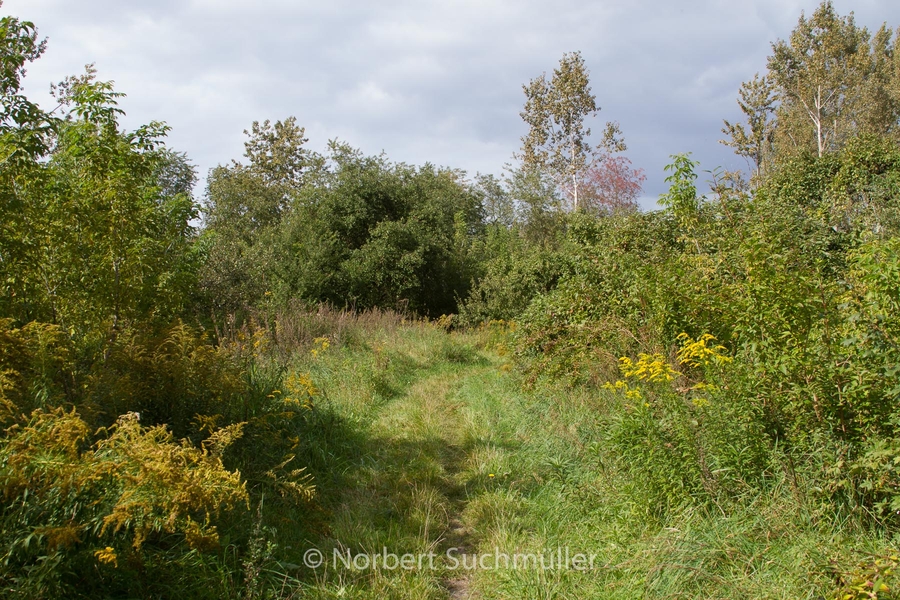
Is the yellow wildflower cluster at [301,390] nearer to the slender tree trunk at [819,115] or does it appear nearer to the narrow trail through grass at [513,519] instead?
the narrow trail through grass at [513,519]

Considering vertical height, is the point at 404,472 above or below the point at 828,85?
below

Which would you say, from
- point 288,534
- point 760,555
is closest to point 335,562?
point 288,534

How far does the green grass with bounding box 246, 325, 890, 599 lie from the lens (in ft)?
9.13

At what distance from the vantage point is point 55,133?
14.0 feet

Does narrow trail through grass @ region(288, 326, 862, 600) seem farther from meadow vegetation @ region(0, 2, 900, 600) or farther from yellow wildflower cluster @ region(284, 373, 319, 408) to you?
yellow wildflower cluster @ region(284, 373, 319, 408)

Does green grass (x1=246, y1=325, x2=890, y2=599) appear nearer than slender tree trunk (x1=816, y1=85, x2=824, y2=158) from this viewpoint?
Yes

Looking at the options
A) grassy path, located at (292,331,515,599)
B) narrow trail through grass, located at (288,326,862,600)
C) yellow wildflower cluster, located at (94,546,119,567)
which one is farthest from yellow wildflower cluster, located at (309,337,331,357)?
yellow wildflower cluster, located at (94,546,119,567)

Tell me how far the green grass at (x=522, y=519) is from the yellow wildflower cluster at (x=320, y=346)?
1.52m

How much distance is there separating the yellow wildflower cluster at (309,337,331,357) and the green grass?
4.97 ft

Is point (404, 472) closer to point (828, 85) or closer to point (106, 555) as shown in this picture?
point (106, 555)

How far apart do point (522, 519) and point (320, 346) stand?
637 centimetres

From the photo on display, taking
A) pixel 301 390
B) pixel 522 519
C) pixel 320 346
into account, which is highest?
pixel 320 346

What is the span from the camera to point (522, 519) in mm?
3941

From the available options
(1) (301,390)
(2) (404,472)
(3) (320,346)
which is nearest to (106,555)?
(2) (404,472)
